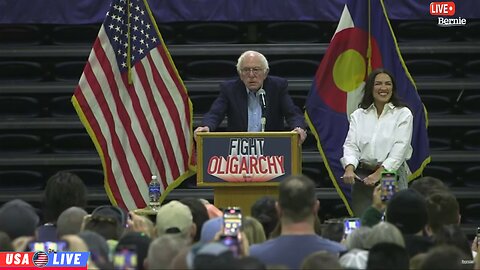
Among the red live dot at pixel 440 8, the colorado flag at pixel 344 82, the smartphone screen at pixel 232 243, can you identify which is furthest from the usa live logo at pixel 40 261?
the red live dot at pixel 440 8

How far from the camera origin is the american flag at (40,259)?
254 inches

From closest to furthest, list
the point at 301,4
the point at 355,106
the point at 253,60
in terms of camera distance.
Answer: the point at 253,60, the point at 355,106, the point at 301,4

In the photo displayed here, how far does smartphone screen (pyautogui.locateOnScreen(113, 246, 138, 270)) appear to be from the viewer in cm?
505

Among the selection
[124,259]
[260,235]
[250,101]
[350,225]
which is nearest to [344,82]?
[250,101]

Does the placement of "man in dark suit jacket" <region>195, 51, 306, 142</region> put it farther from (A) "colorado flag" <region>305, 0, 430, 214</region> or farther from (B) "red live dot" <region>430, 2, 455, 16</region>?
(B) "red live dot" <region>430, 2, 455, 16</region>

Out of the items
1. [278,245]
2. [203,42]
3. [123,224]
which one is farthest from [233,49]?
[278,245]

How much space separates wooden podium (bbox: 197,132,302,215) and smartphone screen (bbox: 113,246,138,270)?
377cm

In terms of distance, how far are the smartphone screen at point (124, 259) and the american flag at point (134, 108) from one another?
538cm

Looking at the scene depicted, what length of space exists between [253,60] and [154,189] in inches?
60.6

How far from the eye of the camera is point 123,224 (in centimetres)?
676


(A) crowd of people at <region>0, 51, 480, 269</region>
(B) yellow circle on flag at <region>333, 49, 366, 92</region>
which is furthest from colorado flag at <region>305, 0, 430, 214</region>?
(A) crowd of people at <region>0, 51, 480, 269</region>

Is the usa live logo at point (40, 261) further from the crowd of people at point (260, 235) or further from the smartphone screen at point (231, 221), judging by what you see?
the smartphone screen at point (231, 221)

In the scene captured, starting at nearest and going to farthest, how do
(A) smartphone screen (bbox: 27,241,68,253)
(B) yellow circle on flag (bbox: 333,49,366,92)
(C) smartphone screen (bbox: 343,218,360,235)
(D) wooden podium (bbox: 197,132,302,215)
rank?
(A) smartphone screen (bbox: 27,241,68,253) < (C) smartphone screen (bbox: 343,218,360,235) < (D) wooden podium (bbox: 197,132,302,215) < (B) yellow circle on flag (bbox: 333,49,366,92)

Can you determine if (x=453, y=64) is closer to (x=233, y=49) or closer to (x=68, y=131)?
(x=233, y=49)
